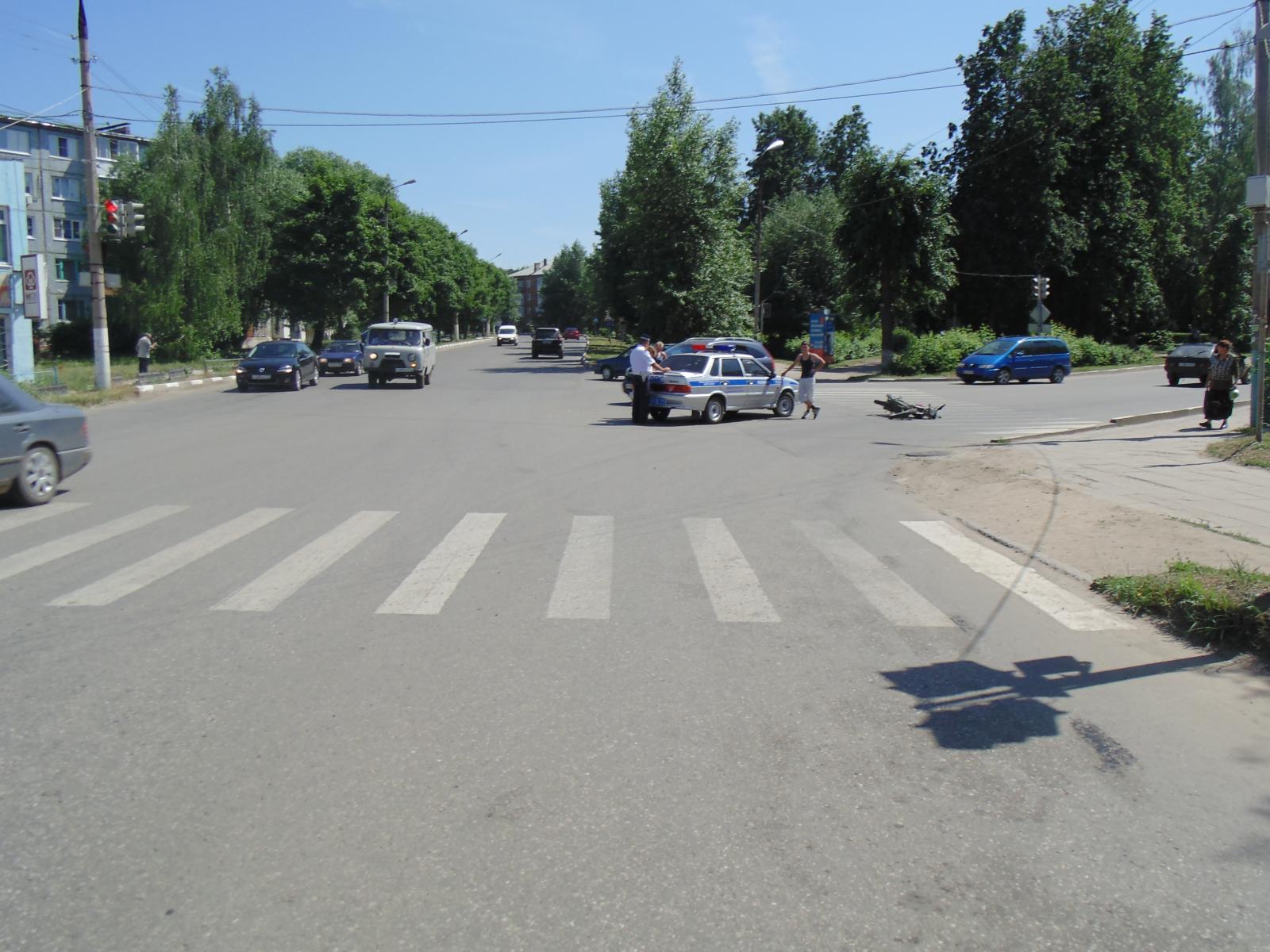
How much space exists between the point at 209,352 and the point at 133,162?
10185 millimetres

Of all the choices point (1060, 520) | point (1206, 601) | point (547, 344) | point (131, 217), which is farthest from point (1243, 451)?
point (547, 344)

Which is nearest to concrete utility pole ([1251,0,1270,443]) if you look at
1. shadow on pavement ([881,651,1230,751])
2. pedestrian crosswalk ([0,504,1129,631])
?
pedestrian crosswalk ([0,504,1129,631])

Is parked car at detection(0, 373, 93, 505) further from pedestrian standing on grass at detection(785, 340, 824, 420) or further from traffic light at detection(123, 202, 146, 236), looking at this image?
pedestrian standing on grass at detection(785, 340, 824, 420)

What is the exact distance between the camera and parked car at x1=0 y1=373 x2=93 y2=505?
1085 cm

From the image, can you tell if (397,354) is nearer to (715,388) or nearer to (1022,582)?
(715,388)

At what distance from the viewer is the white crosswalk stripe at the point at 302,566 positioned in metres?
7.24

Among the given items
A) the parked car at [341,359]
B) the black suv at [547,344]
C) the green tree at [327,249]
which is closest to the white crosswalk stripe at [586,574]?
the parked car at [341,359]

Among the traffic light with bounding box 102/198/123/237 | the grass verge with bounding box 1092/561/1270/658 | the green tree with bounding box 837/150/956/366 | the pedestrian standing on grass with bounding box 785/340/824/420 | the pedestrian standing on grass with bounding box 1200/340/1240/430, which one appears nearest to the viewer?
the grass verge with bounding box 1092/561/1270/658

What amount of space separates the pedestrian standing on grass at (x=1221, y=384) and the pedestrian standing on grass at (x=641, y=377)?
434 inches

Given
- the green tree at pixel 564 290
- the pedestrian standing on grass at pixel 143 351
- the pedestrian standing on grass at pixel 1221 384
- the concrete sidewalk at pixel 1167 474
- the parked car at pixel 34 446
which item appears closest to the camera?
the parked car at pixel 34 446

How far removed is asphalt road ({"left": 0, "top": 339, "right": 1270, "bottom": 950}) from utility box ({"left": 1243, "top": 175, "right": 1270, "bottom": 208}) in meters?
9.76

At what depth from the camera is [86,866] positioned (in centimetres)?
357

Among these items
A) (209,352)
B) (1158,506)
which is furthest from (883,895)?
(209,352)

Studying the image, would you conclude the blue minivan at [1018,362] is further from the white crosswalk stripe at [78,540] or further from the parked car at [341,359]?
the white crosswalk stripe at [78,540]
